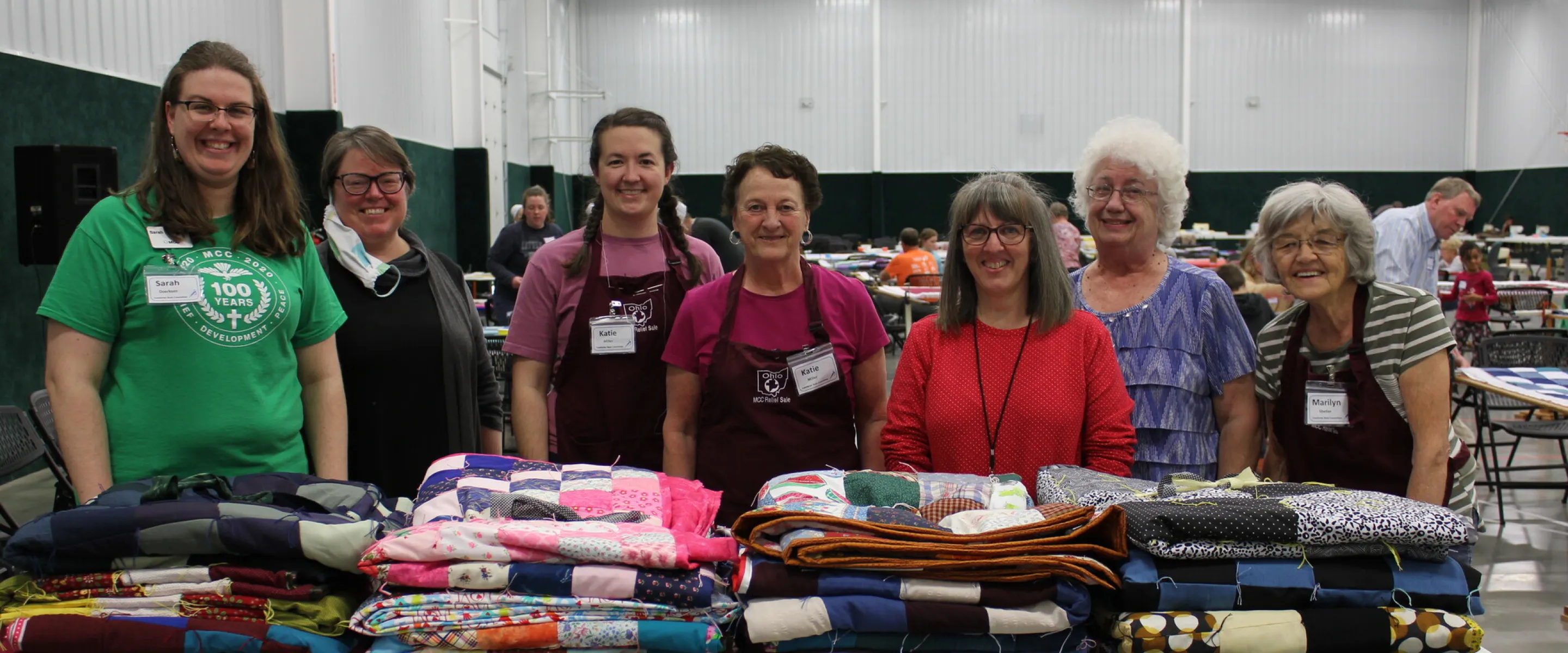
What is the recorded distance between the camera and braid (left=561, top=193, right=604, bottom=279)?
2477mm

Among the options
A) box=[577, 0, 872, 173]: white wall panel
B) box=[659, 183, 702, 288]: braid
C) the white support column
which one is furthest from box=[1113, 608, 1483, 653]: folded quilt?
box=[577, 0, 872, 173]: white wall panel

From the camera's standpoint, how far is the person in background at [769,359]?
6.83ft

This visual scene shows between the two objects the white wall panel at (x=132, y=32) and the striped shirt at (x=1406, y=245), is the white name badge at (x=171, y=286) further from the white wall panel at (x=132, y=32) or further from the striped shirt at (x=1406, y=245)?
the striped shirt at (x=1406, y=245)

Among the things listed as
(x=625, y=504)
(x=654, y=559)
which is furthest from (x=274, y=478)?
(x=654, y=559)

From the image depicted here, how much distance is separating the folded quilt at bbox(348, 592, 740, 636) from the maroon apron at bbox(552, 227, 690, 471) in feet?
3.85

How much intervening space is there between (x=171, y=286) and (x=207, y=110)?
0.29 m

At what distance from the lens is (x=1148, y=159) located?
2.19 meters

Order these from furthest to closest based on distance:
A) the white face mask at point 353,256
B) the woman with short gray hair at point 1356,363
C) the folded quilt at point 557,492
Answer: the white face mask at point 353,256
the woman with short gray hair at point 1356,363
the folded quilt at point 557,492

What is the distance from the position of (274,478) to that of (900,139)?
1841 cm

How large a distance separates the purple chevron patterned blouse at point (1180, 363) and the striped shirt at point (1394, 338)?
18 cm

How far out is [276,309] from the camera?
1.73 metres

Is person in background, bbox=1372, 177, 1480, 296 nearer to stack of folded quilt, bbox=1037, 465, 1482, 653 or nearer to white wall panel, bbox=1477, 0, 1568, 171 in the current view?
stack of folded quilt, bbox=1037, 465, 1482, 653

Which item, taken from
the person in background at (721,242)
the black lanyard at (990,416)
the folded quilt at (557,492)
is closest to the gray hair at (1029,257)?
the black lanyard at (990,416)

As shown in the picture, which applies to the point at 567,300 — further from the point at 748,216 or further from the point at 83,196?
the point at 83,196
